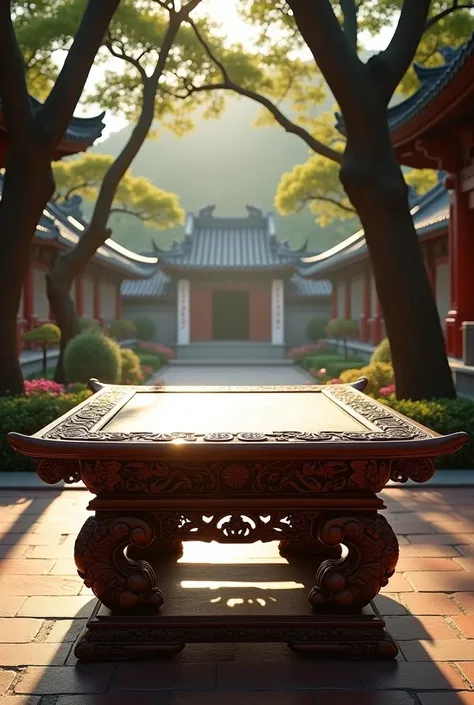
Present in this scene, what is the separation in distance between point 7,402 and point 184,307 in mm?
22297

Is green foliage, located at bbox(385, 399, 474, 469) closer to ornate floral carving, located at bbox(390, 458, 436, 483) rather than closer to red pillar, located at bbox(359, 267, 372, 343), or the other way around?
ornate floral carving, located at bbox(390, 458, 436, 483)

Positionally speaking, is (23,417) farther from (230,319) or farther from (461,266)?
(230,319)

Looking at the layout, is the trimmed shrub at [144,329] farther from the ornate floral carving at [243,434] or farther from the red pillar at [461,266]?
the ornate floral carving at [243,434]

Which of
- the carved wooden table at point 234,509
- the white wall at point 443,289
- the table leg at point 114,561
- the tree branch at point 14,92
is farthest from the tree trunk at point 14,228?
the white wall at point 443,289

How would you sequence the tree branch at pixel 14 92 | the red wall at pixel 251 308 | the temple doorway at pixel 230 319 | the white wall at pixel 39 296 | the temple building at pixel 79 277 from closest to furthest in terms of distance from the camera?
the tree branch at pixel 14 92
the temple building at pixel 79 277
the white wall at pixel 39 296
the red wall at pixel 251 308
the temple doorway at pixel 230 319

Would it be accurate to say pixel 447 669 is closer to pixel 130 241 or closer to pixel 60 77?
pixel 60 77

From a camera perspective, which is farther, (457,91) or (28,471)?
(457,91)

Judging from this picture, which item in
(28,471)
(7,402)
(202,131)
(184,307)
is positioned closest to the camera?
(28,471)

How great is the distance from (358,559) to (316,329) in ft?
86.3

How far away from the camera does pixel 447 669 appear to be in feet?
9.18

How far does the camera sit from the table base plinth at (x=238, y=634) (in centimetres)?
292

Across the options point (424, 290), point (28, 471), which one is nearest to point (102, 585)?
point (28, 471)

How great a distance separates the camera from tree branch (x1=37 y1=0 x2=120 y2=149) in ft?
25.5

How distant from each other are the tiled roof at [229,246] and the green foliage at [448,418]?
2139 centimetres
